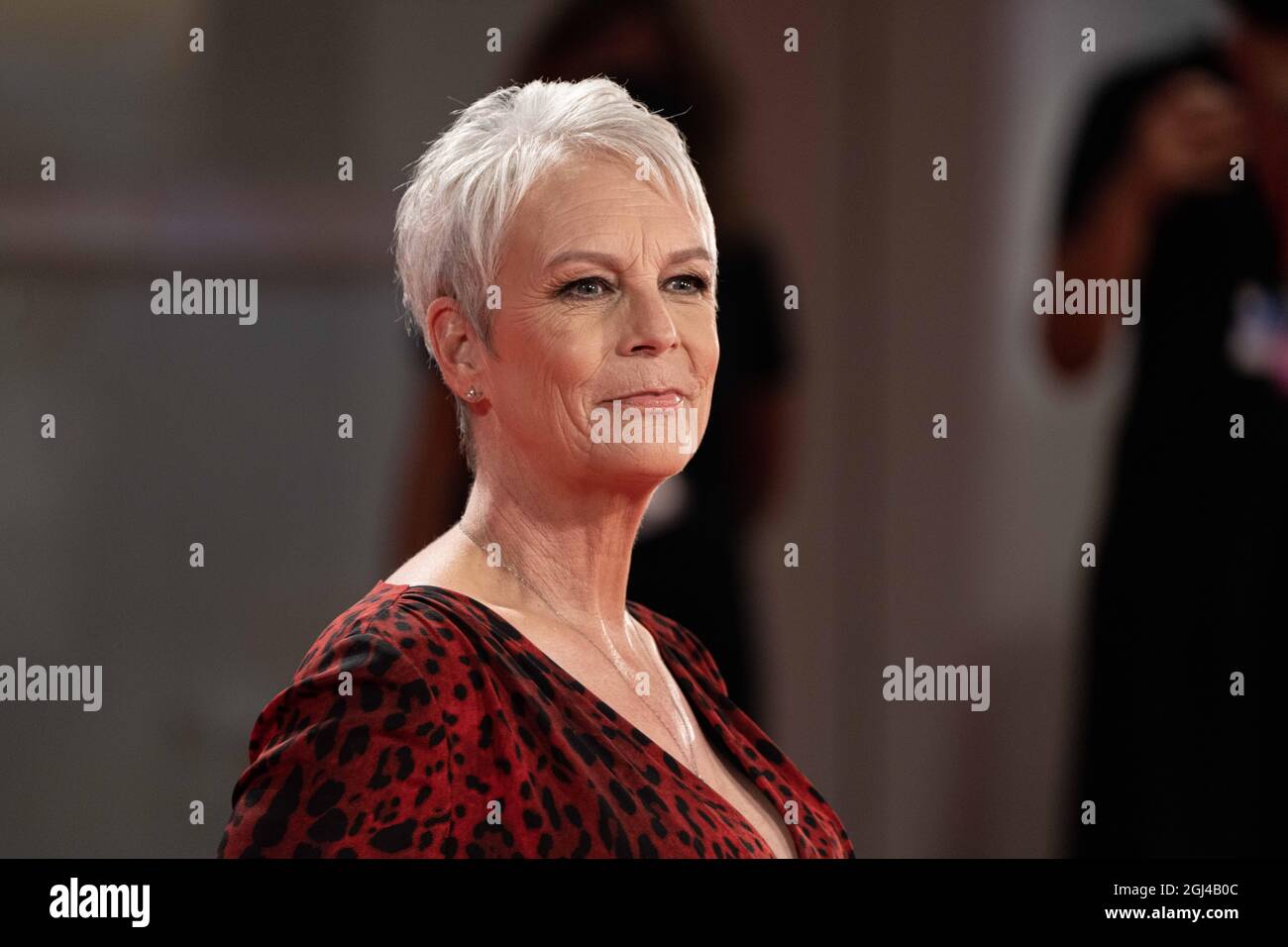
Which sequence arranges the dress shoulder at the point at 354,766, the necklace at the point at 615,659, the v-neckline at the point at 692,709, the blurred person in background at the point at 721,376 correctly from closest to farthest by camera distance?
the dress shoulder at the point at 354,766, the v-neckline at the point at 692,709, the necklace at the point at 615,659, the blurred person in background at the point at 721,376

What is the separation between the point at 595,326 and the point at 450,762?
26.9 inches

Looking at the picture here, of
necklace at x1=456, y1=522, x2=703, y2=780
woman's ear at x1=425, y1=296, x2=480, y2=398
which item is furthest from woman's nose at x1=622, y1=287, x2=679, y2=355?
necklace at x1=456, y1=522, x2=703, y2=780

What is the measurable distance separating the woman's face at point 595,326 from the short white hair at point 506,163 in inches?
0.9

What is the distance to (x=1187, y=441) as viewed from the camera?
2961 mm

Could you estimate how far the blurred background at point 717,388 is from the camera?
8.59ft

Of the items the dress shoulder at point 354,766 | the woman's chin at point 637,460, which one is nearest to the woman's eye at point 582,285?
the woman's chin at point 637,460

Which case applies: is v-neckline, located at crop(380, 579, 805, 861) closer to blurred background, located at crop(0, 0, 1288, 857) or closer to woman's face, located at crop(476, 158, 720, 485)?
woman's face, located at crop(476, 158, 720, 485)

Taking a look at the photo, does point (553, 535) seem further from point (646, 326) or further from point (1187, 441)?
point (1187, 441)

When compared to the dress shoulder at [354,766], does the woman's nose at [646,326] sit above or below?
above

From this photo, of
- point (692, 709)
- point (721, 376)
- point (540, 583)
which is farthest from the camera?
point (721, 376)

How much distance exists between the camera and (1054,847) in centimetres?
289

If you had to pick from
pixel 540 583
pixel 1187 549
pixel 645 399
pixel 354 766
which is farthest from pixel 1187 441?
pixel 354 766

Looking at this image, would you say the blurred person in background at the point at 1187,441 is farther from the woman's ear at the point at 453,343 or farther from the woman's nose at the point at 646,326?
the woman's ear at the point at 453,343
